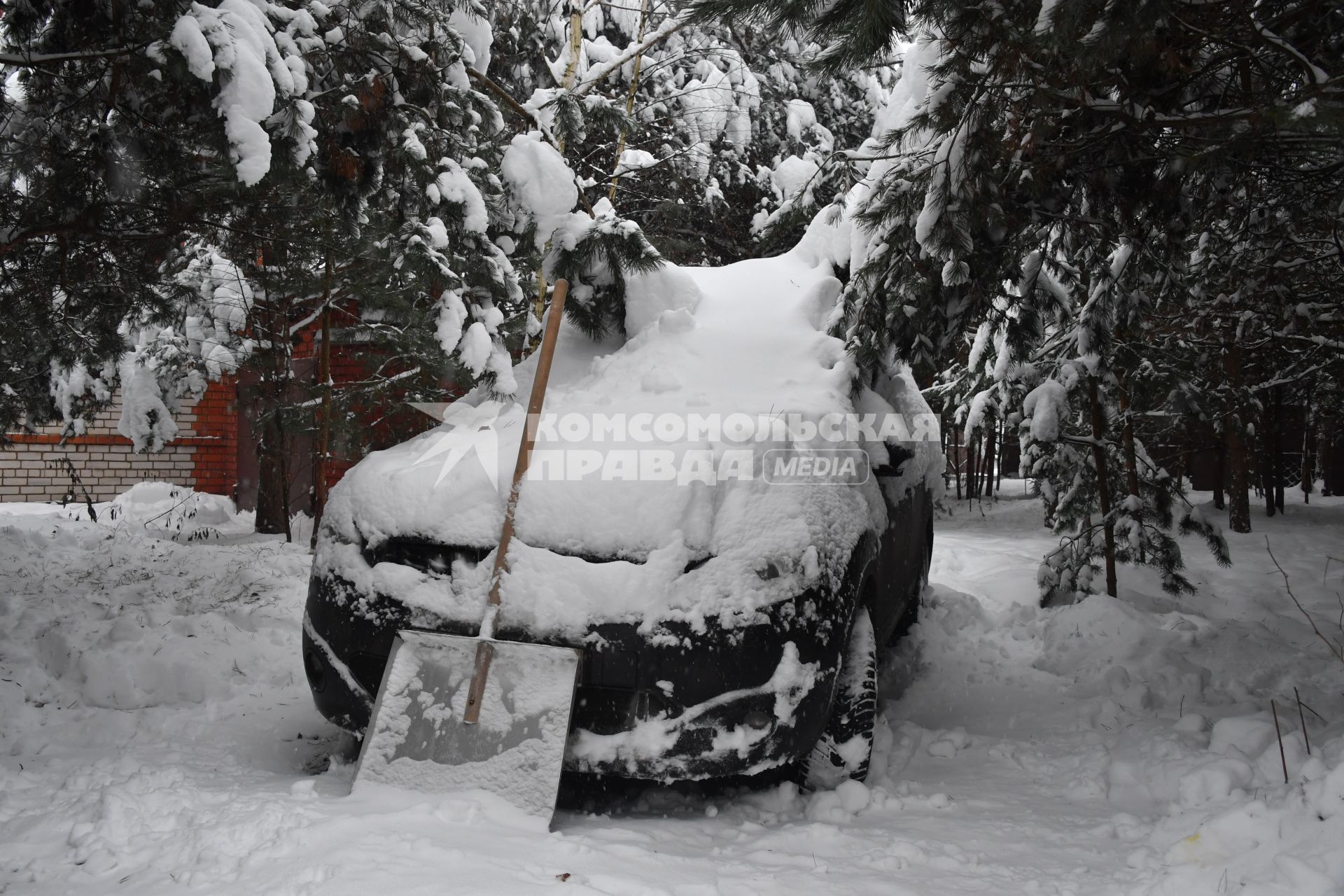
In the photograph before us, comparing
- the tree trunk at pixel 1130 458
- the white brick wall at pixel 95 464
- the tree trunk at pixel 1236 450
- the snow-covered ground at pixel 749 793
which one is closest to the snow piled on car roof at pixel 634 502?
the snow-covered ground at pixel 749 793

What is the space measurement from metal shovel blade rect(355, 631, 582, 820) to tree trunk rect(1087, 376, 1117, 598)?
4111 millimetres

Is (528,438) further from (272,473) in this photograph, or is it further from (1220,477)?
(1220,477)

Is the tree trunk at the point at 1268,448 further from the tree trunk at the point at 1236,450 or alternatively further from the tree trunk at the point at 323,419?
the tree trunk at the point at 323,419

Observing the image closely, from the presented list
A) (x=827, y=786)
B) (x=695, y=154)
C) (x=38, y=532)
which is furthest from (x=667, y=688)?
(x=695, y=154)

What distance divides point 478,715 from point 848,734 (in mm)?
1198

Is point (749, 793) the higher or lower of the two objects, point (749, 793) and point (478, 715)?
the lower

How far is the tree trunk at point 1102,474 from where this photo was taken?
17.2ft

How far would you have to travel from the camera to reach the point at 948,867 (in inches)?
89.7

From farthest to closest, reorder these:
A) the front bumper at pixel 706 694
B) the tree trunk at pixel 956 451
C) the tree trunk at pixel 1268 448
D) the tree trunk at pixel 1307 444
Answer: the tree trunk at pixel 1268 448 < the tree trunk at pixel 1307 444 < the tree trunk at pixel 956 451 < the front bumper at pixel 706 694

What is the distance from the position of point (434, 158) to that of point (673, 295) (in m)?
1.76

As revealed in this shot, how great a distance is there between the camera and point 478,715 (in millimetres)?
2561

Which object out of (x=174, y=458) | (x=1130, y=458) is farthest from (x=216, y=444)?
(x=1130, y=458)

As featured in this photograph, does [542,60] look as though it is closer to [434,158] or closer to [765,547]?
[434,158]

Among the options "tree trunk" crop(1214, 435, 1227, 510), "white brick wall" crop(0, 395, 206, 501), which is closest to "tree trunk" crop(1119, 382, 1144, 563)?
"tree trunk" crop(1214, 435, 1227, 510)
